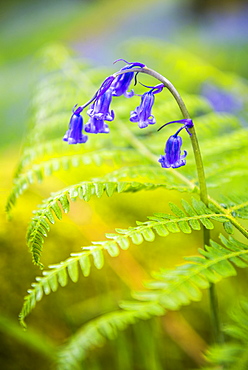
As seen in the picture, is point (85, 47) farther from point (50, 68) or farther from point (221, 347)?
point (221, 347)

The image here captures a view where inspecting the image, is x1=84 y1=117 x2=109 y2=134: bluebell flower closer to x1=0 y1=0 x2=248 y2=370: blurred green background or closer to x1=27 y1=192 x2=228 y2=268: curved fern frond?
x1=27 y1=192 x2=228 y2=268: curved fern frond

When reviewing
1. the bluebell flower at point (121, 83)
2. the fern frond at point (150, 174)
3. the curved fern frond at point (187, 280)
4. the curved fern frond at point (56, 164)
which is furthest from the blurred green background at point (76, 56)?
the bluebell flower at point (121, 83)

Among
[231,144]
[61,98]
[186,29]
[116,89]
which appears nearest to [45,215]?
[116,89]

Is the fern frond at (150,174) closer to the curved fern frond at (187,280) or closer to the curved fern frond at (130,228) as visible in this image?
the curved fern frond at (130,228)

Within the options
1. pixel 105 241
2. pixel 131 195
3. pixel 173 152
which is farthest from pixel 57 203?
pixel 131 195

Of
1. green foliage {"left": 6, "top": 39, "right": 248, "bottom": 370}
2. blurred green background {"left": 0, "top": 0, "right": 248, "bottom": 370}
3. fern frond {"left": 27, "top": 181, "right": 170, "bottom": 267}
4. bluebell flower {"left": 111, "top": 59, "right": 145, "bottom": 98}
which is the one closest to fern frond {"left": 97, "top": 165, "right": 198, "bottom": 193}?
green foliage {"left": 6, "top": 39, "right": 248, "bottom": 370}

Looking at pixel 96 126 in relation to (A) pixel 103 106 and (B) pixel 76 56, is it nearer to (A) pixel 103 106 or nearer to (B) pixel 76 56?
(A) pixel 103 106
